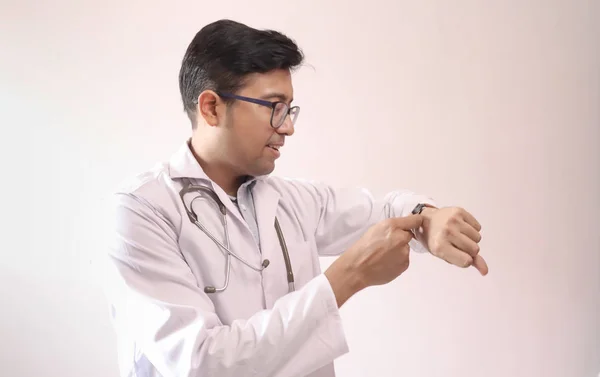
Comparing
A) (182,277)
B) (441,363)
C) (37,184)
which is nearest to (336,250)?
(182,277)

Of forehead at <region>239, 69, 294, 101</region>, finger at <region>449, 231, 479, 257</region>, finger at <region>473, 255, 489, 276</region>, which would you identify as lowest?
finger at <region>473, 255, 489, 276</region>

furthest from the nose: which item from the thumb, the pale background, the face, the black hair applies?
the pale background

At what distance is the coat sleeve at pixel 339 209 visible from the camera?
4.91 ft

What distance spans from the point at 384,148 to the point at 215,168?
2.99 feet

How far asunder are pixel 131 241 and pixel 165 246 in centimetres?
7

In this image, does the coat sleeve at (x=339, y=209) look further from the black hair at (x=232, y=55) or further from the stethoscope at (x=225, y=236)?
the black hair at (x=232, y=55)

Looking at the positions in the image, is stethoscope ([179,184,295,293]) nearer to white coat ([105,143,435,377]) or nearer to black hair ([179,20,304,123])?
white coat ([105,143,435,377])

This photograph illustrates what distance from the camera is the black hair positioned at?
1219mm

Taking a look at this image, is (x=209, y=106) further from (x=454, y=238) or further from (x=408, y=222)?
(x=454, y=238)

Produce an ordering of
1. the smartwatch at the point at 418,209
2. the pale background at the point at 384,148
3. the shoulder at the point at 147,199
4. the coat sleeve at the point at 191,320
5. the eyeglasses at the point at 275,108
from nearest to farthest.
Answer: the coat sleeve at the point at 191,320 < the shoulder at the point at 147,199 < the eyeglasses at the point at 275,108 < the smartwatch at the point at 418,209 < the pale background at the point at 384,148

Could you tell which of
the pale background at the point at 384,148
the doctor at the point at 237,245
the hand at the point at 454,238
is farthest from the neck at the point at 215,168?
the pale background at the point at 384,148

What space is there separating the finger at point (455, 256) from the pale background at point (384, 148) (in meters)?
0.83

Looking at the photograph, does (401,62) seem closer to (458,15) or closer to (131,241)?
(458,15)

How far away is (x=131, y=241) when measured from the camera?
1083 millimetres
